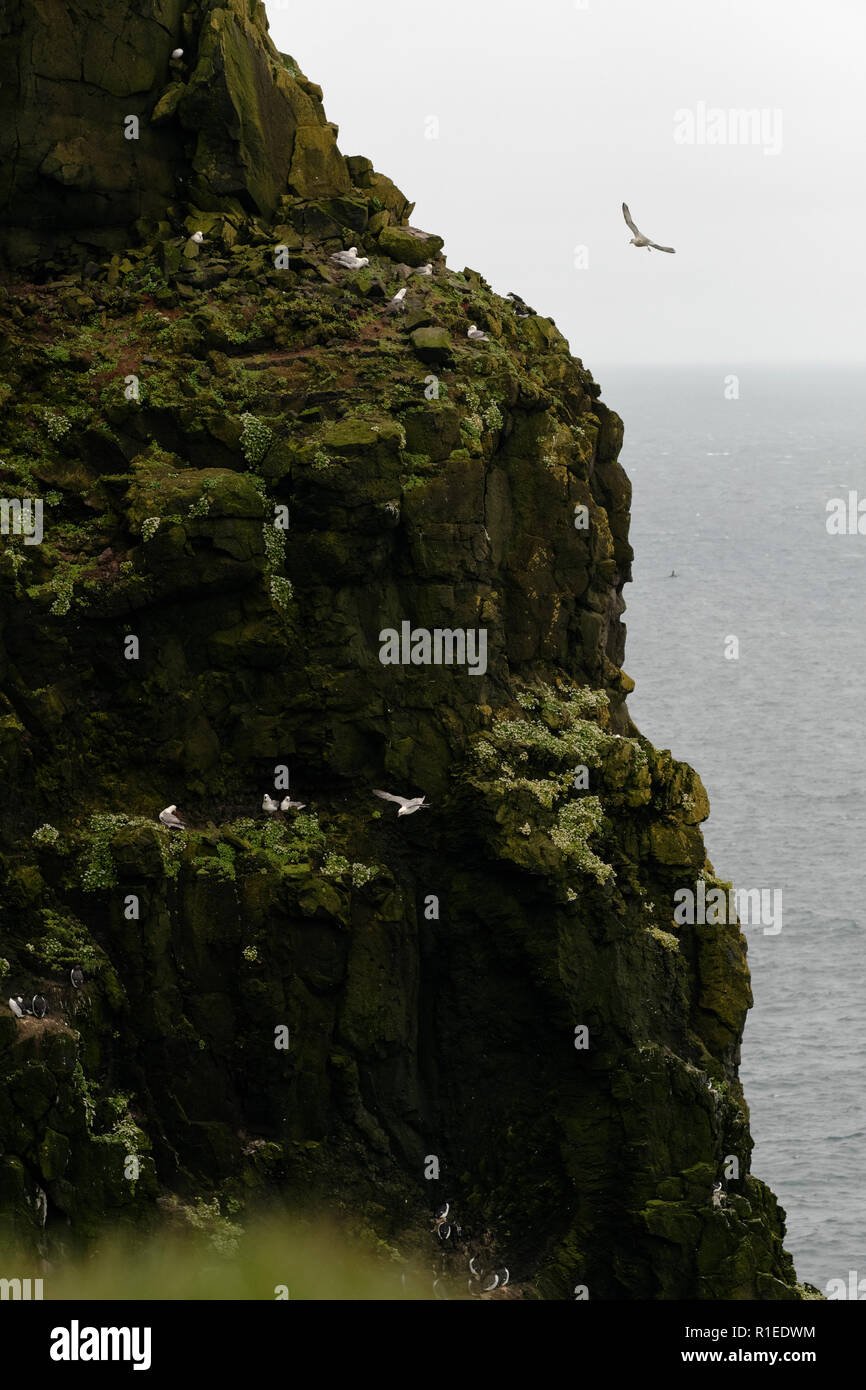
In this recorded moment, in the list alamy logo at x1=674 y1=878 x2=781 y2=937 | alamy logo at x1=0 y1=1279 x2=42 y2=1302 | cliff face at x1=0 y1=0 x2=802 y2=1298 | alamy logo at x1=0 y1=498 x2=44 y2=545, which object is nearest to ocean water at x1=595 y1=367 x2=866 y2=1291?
alamy logo at x1=674 y1=878 x2=781 y2=937

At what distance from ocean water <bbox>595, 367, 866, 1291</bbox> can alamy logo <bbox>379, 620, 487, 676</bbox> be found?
23.4 m

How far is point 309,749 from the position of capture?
87.6 ft

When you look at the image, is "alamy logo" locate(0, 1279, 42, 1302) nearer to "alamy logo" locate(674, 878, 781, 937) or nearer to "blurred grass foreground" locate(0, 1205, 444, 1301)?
"blurred grass foreground" locate(0, 1205, 444, 1301)

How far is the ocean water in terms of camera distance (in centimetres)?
5091

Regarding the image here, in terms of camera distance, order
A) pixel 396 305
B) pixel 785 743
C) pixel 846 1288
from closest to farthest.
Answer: pixel 396 305, pixel 846 1288, pixel 785 743

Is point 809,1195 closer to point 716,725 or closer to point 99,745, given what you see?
point 99,745

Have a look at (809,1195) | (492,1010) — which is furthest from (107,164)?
(809,1195)

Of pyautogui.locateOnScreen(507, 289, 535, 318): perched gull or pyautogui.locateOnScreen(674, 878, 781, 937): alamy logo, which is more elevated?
pyautogui.locateOnScreen(507, 289, 535, 318): perched gull

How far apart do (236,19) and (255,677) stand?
1048 cm

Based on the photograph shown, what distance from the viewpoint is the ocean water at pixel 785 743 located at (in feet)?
167

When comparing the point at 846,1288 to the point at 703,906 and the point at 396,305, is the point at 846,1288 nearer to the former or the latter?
the point at 703,906

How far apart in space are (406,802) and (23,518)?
21.9ft

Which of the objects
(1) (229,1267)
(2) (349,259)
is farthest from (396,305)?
(1) (229,1267)

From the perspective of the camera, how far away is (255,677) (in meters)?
26.7
